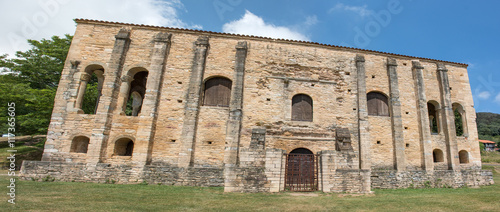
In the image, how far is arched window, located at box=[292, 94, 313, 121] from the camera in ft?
41.0

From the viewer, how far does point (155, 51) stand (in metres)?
12.0

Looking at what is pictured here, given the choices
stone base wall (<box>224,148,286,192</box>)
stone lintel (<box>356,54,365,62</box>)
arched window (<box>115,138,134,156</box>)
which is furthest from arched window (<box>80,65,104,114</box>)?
stone lintel (<box>356,54,365,62</box>)

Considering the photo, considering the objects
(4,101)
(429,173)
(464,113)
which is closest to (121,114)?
(4,101)

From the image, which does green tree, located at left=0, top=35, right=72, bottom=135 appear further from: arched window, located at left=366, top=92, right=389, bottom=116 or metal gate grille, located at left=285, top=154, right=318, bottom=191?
arched window, located at left=366, top=92, right=389, bottom=116

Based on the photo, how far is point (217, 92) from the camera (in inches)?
487

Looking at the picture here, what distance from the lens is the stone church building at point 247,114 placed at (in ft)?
33.3

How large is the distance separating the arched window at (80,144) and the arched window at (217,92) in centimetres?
634

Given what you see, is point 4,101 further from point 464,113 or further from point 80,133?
point 464,113

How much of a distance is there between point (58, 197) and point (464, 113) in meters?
21.7

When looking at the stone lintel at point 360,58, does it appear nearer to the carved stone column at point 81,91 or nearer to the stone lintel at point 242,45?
the stone lintel at point 242,45

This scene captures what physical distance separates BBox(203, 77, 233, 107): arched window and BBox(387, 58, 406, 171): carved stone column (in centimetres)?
985

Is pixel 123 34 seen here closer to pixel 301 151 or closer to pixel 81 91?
pixel 81 91

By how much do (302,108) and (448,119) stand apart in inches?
376

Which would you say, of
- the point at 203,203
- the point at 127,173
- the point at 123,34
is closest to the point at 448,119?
the point at 203,203
